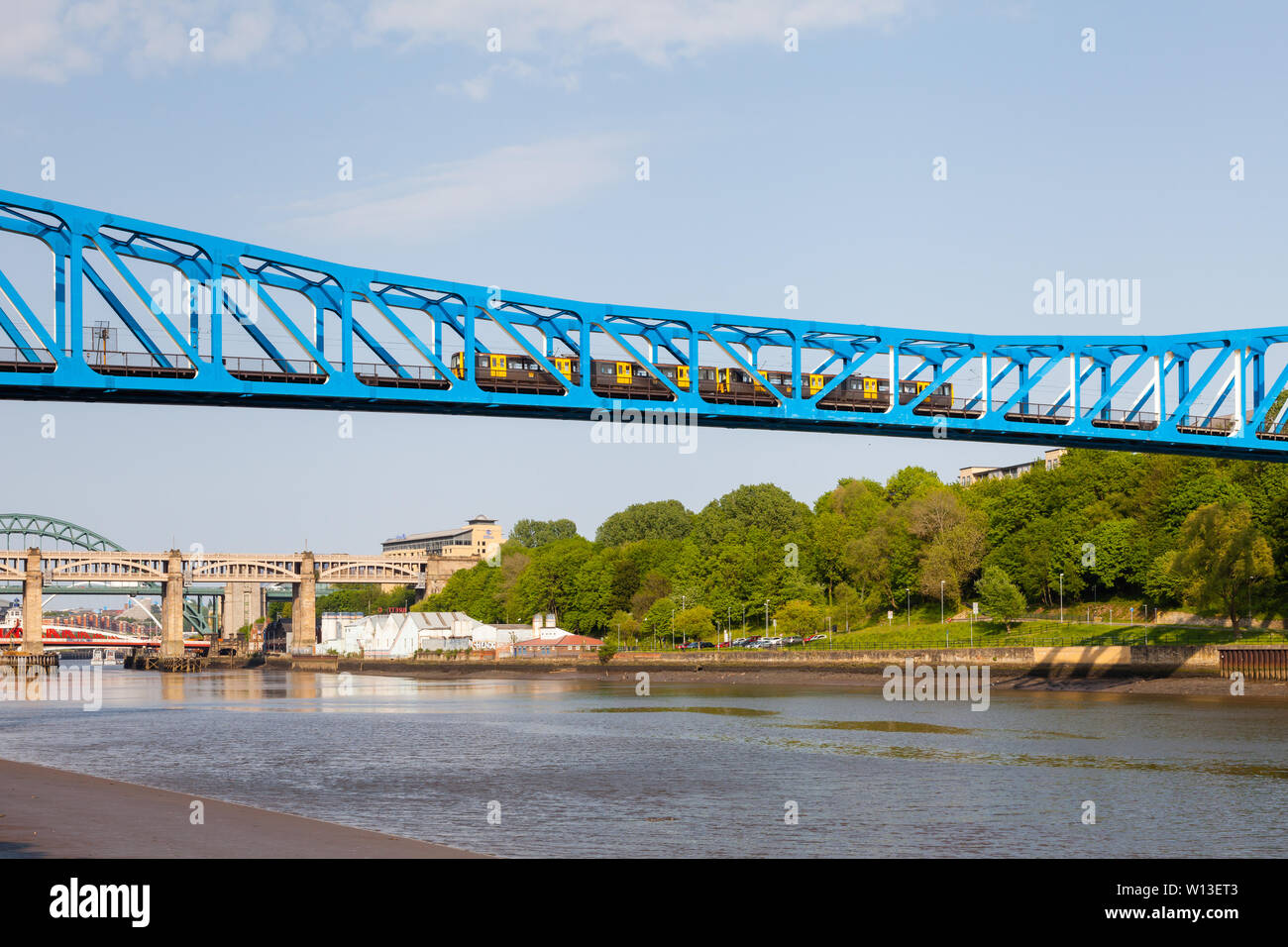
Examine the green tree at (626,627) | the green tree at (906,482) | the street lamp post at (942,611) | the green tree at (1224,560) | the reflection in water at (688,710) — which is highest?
the green tree at (906,482)

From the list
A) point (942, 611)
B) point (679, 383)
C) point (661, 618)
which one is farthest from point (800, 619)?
point (679, 383)

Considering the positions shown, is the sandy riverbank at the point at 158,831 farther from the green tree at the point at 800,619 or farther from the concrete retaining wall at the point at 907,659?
the green tree at the point at 800,619

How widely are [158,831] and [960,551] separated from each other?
4488 inches

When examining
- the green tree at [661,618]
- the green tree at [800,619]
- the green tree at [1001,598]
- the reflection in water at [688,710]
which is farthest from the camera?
the green tree at [661,618]

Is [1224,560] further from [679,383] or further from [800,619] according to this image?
[800,619]

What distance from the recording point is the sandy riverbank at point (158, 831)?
77.8 feet

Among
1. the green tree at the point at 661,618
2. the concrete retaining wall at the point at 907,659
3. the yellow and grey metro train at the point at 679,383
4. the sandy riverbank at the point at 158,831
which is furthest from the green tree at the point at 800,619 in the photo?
the sandy riverbank at the point at 158,831

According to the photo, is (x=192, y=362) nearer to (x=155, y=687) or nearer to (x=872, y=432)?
(x=872, y=432)

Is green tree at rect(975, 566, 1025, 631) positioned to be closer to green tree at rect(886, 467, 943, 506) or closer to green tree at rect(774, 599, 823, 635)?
green tree at rect(774, 599, 823, 635)

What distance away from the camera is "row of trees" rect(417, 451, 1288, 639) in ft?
316

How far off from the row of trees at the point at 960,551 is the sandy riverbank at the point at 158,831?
7725 cm

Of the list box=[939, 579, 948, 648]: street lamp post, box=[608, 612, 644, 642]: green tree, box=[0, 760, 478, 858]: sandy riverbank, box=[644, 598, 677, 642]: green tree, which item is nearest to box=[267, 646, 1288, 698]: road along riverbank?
box=[644, 598, 677, 642]: green tree

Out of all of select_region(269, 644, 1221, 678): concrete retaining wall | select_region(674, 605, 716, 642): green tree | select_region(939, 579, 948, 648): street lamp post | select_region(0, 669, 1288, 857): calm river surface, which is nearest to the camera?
select_region(0, 669, 1288, 857): calm river surface

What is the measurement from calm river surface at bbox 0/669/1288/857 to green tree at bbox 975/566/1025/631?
28.8m
